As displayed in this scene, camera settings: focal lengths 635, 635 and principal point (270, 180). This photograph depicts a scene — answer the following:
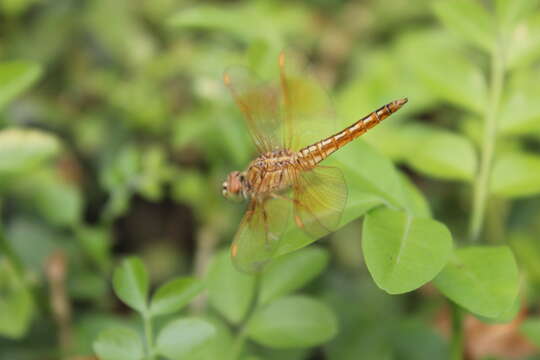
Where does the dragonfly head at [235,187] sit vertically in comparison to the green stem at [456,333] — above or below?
above

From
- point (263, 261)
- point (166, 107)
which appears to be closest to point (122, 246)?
point (166, 107)

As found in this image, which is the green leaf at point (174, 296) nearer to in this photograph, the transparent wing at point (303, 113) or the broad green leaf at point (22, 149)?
the transparent wing at point (303, 113)

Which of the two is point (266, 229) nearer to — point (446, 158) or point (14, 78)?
point (446, 158)

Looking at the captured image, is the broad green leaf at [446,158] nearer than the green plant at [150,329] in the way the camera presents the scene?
No

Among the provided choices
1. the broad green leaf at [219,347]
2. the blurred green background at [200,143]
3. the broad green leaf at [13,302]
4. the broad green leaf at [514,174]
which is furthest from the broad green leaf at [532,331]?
the broad green leaf at [13,302]

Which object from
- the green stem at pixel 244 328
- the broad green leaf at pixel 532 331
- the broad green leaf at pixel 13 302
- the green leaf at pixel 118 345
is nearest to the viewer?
the green leaf at pixel 118 345

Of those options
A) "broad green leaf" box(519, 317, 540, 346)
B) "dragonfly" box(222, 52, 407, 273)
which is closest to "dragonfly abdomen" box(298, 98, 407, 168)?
"dragonfly" box(222, 52, 407, 273)

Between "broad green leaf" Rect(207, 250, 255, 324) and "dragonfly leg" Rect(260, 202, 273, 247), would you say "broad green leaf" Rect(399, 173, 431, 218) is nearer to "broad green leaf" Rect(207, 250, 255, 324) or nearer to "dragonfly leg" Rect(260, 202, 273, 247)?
"dragonfly leg" Rect(260, 202, 273, 247)

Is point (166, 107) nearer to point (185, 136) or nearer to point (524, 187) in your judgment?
point (185, 136)
